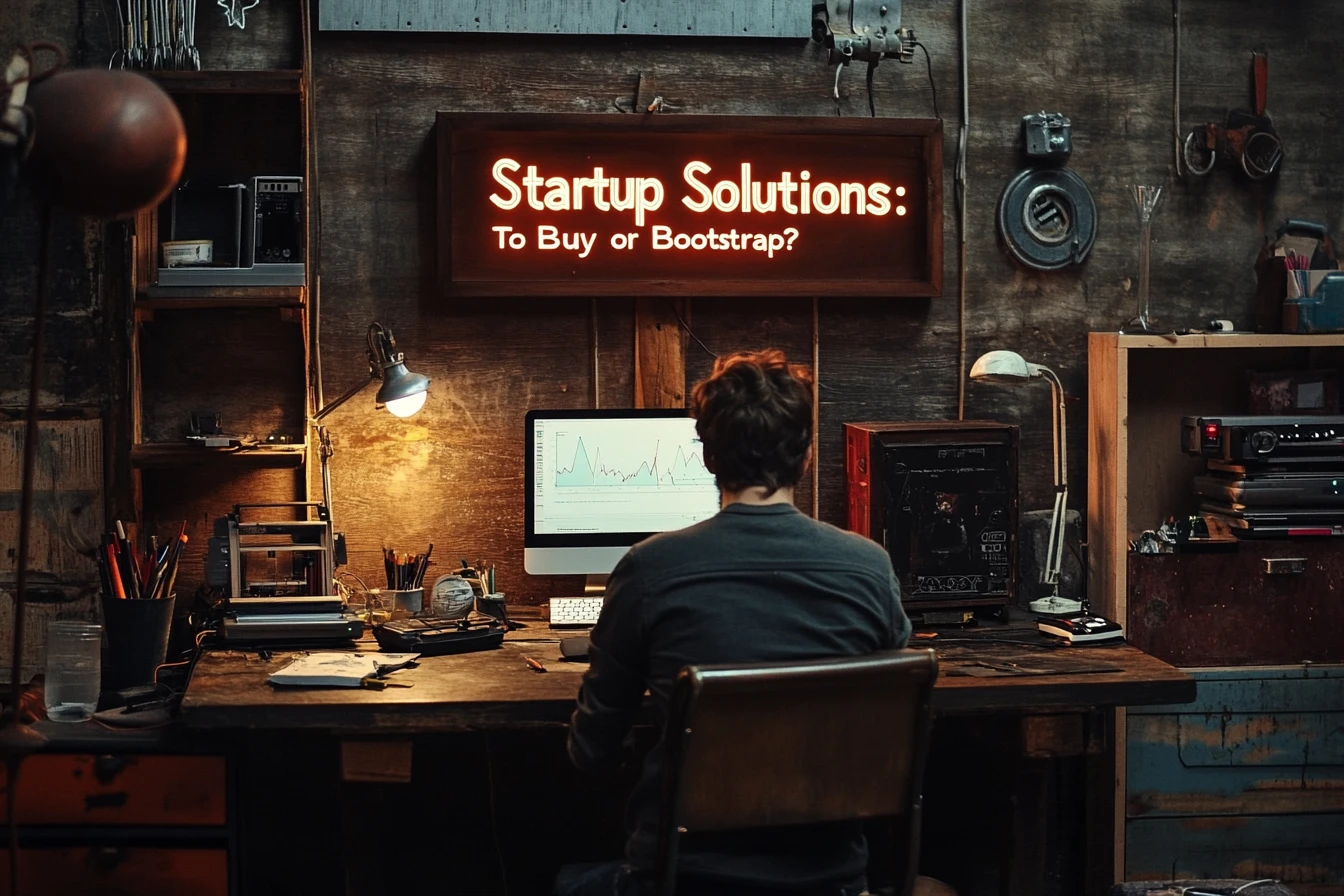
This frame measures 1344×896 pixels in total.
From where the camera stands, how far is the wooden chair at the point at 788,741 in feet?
6.28

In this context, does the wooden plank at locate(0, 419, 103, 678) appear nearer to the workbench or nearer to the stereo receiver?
the workbench

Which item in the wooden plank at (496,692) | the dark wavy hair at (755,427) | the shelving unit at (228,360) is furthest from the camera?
the shelving unit at (228,360)

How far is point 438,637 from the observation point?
3096 mm

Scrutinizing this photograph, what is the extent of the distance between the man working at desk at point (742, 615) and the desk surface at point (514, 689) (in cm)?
51

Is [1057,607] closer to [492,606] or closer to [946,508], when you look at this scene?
[946,508]

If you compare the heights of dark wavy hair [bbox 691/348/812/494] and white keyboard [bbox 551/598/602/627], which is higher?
dark wavy hair [bbox 691/348/812/494]

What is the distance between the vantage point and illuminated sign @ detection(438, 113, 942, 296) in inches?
138

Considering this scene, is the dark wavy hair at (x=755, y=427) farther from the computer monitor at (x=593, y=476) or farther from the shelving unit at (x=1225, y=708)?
the shelving unit at (x=1225, y=708)

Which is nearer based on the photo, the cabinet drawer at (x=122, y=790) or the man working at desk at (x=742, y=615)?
the man working at desk at (x=742, y=615)

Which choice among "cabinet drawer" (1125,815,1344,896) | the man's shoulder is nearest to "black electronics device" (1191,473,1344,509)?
"cabinet drawer" (1125,815,1344,896)

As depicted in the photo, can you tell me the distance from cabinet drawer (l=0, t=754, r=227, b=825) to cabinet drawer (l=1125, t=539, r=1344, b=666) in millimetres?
2258

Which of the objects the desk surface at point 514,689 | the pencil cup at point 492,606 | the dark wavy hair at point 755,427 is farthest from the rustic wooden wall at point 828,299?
the dark wavy hair at point 755,427

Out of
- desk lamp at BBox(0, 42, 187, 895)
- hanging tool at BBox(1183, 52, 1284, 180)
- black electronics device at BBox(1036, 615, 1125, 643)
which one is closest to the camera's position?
desk lamp at BBox(0, 42, 187, 895)

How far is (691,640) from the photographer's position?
205 centimetres
